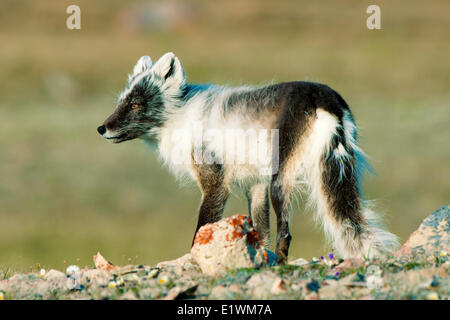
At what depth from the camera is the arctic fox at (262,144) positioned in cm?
969

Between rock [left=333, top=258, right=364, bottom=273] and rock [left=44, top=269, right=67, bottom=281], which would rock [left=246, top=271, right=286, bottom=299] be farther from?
rock [left=44, top=269, right=67, bottom=281]

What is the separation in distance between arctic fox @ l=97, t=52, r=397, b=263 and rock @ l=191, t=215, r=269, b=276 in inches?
27.9

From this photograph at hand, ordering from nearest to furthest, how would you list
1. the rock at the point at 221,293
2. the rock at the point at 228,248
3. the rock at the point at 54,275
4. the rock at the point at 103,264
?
the rock at the point at 221,293 → the rock at the point at 228,248 → the rock at the point at 54,275 → the rock at the point at 103,264

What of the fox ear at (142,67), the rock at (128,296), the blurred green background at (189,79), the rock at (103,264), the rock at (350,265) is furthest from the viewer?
the blurred green background at (189,79)

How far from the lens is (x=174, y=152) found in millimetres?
11109

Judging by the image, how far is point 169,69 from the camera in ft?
37.3

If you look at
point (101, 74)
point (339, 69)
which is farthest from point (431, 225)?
point (101, 74)

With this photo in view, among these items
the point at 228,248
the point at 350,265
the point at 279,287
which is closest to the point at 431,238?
the point at 350,265

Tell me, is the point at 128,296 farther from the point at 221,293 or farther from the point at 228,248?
the point at 228,248

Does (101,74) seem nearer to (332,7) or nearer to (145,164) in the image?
(145,164)

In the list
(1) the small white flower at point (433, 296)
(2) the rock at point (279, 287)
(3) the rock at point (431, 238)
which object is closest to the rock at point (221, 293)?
(2) the rock at point (279, 287)

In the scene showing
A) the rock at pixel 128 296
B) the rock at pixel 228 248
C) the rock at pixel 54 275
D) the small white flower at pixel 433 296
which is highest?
the rock at pixel 228 248

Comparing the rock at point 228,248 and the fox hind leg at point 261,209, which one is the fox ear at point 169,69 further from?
the rock at point 228,248
